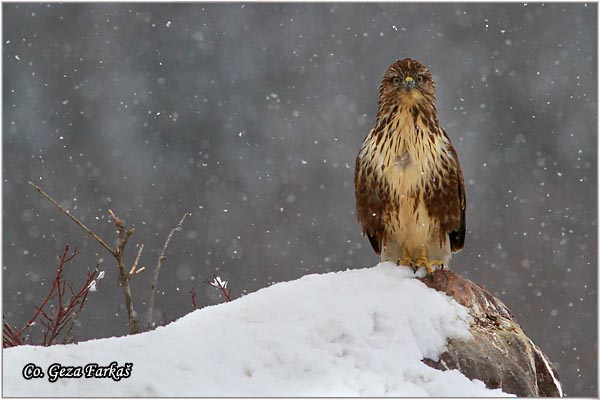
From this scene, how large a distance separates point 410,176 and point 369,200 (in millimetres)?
454

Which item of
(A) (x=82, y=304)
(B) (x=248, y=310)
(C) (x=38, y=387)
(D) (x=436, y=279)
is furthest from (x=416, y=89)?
(C) (x=38, y=387)

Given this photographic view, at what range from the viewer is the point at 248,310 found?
4152 millimetres

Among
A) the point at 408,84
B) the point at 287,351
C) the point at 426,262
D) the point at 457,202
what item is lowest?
the point at 287,351

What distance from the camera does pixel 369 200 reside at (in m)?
5.67

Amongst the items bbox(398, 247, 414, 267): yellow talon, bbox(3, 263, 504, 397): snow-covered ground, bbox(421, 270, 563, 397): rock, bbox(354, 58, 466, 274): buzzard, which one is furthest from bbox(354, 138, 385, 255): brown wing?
bbox(3, 263, 504, 397): snow-covered ground

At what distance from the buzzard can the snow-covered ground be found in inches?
36.6

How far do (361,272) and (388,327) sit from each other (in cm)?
82

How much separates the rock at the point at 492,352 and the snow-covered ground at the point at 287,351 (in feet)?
0.40

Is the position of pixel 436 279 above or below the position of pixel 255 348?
above

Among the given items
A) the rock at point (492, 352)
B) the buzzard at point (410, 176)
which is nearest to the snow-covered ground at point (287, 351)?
the rock at point (492, 352)

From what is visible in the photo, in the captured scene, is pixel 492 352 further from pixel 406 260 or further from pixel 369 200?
pixel 369 200

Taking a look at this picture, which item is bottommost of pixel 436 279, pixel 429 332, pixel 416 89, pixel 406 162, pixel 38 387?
pixel 38 387

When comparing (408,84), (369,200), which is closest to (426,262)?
(369,200)

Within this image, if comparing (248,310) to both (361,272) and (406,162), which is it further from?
(406,162)
